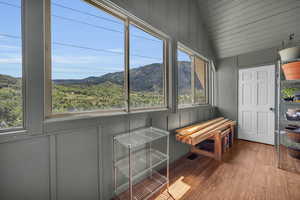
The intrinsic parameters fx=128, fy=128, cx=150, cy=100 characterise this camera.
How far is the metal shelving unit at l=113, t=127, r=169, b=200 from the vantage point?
1443 mm

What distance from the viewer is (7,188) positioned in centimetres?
88

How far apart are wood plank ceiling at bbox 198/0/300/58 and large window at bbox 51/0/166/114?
6.11 ft

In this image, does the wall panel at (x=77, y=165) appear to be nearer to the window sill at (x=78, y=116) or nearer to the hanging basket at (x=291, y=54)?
the window sill at (x=78, y=116)

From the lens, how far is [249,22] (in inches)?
→ 106

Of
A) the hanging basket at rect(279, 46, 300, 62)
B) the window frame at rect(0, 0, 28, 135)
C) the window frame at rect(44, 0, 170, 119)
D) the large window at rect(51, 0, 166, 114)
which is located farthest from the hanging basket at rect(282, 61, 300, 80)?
the window frame at rect(0, 0, 28, 135)

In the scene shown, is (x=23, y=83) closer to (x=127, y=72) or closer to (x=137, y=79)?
(x=127, y=72)

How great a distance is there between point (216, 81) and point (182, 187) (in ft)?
10.4

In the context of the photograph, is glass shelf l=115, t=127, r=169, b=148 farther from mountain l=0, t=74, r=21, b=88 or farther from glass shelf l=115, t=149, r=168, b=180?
mountain l=0, t=74, r=21, b=88

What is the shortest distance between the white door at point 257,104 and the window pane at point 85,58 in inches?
Result: 132

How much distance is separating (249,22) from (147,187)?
3641 millimetres

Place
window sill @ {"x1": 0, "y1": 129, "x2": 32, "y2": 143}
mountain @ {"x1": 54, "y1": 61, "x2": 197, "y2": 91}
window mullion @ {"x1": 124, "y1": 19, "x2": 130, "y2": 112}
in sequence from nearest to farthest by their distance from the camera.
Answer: window sill @ {"x1": 0, "y1": 129, "x2": 32, "y2": 143}
mountain @ {"x1": 54, "y1": 61, "x2": 197, "y2": 91}
window mullion @ {"x1": 124, "y1": 19, "x2": 130, "y2": 112}

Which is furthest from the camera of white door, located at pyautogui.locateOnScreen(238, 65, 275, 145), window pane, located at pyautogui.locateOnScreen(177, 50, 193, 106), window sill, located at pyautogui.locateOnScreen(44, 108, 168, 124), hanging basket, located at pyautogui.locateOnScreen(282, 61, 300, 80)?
white door, located at pyautogui.locateOnScreen(238, 65, 275, 145)

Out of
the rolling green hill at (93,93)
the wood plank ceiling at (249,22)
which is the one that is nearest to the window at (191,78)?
the rolling green hill at (93,93)

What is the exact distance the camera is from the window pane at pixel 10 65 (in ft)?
3.01
